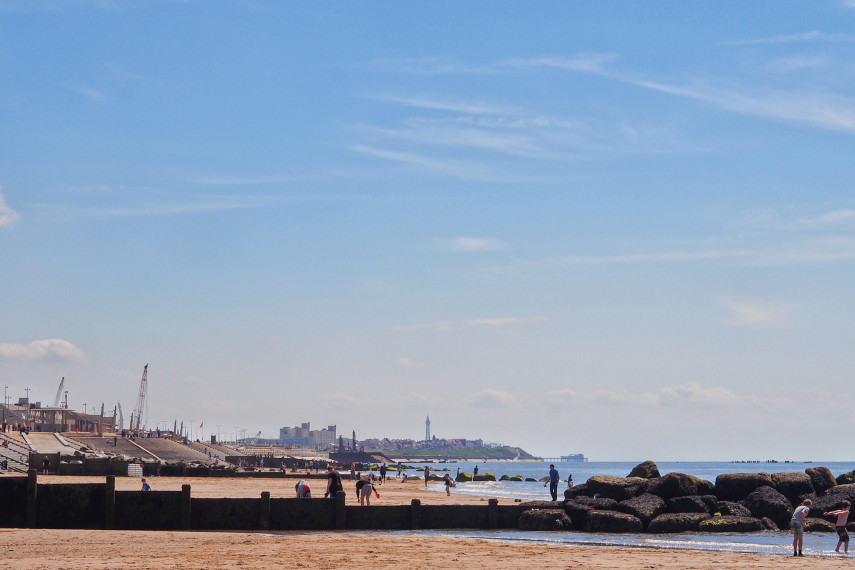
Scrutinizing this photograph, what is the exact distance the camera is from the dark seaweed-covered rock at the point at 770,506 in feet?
117

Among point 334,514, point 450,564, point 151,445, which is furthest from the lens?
point 151,445

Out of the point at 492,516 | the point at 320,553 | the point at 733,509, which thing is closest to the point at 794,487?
the point at 733,509

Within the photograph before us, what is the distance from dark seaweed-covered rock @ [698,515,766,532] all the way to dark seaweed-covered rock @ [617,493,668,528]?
1.55 metres

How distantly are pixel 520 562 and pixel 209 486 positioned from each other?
3818cm

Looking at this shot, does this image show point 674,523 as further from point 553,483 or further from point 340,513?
point 340,513

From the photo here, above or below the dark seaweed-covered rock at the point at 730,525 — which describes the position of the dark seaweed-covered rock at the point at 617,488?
above

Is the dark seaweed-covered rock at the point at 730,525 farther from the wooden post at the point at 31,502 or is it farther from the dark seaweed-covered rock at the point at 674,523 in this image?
the wooden post at the point at 31,502

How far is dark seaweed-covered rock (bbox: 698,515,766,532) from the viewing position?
1339 inches

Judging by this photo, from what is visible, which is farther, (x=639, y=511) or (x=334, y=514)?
(x=639, y=511)

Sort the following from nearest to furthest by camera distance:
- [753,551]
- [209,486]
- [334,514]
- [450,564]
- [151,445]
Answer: [450,564] → [753,551] → [334,514] → [209,486] → [151,445]

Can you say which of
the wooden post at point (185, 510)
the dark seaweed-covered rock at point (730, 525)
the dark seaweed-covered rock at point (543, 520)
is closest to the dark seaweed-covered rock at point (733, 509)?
the dark seaweed-covered rock at point (730, 525)

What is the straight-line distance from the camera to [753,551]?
94.3ft

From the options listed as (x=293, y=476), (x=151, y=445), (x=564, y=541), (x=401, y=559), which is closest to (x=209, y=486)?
(x=293, y=476)

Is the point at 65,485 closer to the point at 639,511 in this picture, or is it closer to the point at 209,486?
the point at 639,511
